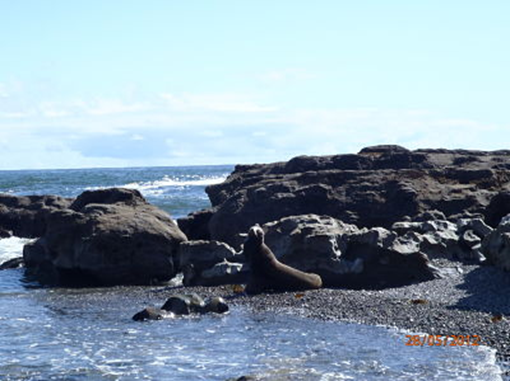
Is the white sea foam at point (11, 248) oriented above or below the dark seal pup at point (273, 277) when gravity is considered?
below

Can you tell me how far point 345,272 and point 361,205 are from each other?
27.1ft

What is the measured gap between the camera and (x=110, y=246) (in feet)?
76.8

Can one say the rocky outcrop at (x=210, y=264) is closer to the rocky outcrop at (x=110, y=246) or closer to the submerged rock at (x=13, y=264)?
the rocky outcrop at (x=110, y=246)

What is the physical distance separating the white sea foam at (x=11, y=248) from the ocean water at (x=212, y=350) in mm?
12893

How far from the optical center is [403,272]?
2022cm

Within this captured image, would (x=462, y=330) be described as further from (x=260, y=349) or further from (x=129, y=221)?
(x=129, y=221)

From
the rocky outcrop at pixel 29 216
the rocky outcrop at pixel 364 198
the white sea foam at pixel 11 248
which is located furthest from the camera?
the rocky outcrop at pixel 29 216

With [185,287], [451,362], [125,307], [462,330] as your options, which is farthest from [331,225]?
[451,362]

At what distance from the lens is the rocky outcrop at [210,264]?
21.6 m

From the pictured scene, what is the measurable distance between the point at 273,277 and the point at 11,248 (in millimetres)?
17549

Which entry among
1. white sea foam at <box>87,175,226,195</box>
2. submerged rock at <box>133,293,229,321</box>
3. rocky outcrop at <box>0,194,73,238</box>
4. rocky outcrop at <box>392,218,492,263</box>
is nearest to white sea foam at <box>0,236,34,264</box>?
rocky outcrop at <box>0,194,73,238</box>

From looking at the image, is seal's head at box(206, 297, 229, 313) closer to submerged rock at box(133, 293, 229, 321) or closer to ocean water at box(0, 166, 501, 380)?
submerged rock at box(133, 293, 229, 321)

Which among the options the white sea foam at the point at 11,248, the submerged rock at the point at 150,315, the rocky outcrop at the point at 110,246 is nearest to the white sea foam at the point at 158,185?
the white sea foam at the point at 11,248

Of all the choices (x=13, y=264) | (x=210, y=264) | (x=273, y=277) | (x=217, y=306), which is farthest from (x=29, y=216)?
(x=217, y=306)
